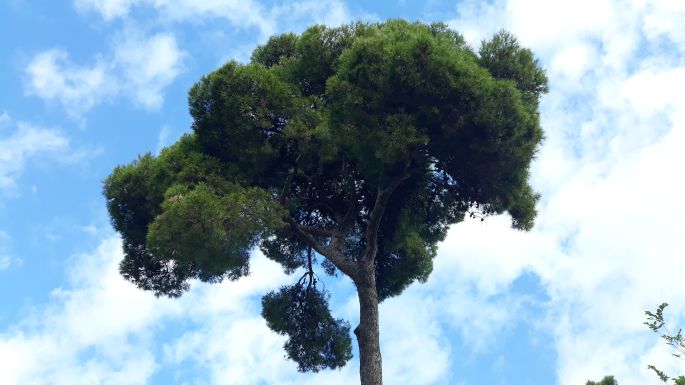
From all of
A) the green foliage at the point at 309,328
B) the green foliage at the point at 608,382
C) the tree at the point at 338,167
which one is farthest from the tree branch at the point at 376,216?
the green foliage at the point at 608,382

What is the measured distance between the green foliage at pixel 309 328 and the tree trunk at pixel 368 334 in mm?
Answer: 3577

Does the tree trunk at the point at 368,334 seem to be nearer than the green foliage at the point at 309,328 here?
Yes

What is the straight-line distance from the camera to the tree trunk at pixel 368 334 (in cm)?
1380

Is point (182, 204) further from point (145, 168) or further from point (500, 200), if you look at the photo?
point (500, 200)

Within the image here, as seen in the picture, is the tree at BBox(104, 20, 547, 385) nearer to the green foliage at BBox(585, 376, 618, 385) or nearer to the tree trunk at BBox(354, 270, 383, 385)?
the tree trunk at BBox(354, 270, 383, 385)

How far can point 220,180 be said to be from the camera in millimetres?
14719

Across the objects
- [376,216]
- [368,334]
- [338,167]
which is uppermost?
[338,167]

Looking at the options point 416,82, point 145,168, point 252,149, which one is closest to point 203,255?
point 252,149

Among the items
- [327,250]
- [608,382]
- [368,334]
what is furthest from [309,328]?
[608,382]

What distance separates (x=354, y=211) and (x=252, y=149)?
315 centimetres

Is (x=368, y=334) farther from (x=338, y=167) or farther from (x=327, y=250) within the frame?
(x=338, y=167)

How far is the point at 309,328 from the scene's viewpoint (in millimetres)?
18031

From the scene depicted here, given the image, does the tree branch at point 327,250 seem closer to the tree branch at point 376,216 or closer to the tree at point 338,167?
the tree at point 338,167

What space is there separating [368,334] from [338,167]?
4.36 meters
